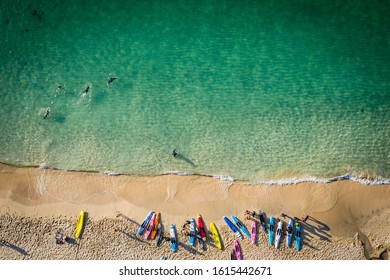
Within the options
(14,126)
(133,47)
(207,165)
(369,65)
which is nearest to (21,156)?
(14,126)

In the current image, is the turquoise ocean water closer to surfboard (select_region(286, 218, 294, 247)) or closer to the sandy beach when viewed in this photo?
the sandy beach

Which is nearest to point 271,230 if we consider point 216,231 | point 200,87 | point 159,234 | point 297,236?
point 297,236

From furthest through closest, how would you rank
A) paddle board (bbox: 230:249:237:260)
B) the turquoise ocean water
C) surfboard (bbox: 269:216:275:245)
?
the turquoise ocean water < surfboard (bbox: 269:216:275:245) < paddle board (bbox: 230:249:237:260)

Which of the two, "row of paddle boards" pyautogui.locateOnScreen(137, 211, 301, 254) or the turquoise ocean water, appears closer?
"row of paddle boards" pyautogui.locateOnScreen(137, 211, 301, 254)

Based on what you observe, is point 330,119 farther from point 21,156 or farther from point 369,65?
point 21,156

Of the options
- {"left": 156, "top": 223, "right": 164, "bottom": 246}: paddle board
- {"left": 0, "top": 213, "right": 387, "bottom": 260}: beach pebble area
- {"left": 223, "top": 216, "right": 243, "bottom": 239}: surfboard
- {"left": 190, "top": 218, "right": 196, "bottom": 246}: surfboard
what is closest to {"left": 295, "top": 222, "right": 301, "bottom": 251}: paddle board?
{"left": 0, "top": 213, "right": 387, "bottom": 260}: beach pebble area

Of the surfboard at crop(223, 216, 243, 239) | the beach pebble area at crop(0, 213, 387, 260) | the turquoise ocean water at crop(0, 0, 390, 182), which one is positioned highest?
the turquoise ocean water at crop(0, 0, 390, 182)

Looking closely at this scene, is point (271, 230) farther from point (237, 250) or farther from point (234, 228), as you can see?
point (237, 250)

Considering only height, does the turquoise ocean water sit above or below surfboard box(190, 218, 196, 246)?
above

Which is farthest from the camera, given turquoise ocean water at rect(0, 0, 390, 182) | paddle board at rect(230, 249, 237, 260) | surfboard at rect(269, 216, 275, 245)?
turquoise ocean water at rect(0, 0, 390, 182)
